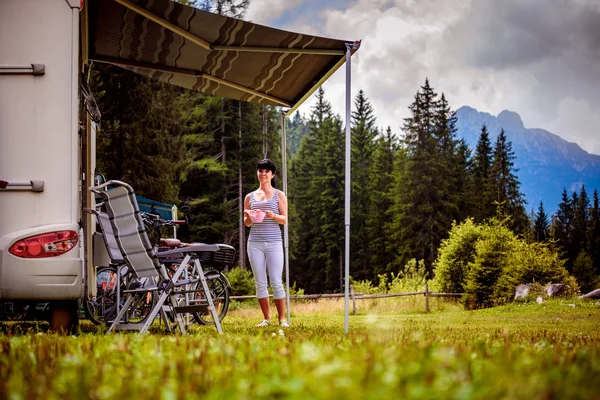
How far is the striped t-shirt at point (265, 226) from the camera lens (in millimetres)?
8188

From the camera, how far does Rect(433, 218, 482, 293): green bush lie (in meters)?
A: 26.3

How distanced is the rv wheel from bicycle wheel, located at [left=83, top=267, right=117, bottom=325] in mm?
2254

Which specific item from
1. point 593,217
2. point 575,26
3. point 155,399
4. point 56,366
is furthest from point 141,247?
point 593,217

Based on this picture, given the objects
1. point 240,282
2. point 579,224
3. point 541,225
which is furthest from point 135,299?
point 541,225

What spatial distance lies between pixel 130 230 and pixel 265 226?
2285 mm

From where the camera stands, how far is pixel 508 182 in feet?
168

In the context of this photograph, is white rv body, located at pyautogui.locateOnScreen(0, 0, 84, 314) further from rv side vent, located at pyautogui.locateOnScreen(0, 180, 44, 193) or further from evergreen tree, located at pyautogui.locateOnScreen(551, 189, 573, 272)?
evergreen tree, located at pyautogui.locateOnScreen(551, 189, 573, 272)

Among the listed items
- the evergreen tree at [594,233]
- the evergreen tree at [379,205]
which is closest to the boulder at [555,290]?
the evergreen tree at [379,205]

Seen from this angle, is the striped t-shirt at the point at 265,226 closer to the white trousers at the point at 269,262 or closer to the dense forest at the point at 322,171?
the white trousers at the point at 269,262

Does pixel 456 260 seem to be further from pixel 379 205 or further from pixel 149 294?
pixel 379 205

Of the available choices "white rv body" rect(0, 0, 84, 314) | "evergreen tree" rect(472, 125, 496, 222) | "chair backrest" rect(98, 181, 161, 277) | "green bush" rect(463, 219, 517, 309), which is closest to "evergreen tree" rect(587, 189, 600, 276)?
"evergreen tree" rect(472, 125, 496, 222)

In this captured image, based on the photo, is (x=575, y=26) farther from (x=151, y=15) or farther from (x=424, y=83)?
(x=151, y=15)

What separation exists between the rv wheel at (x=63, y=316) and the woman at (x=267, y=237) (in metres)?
2.46

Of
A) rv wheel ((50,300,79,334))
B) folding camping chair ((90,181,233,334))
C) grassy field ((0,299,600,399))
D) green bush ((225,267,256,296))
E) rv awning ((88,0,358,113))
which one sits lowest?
green bush ((225,267,256,296))
